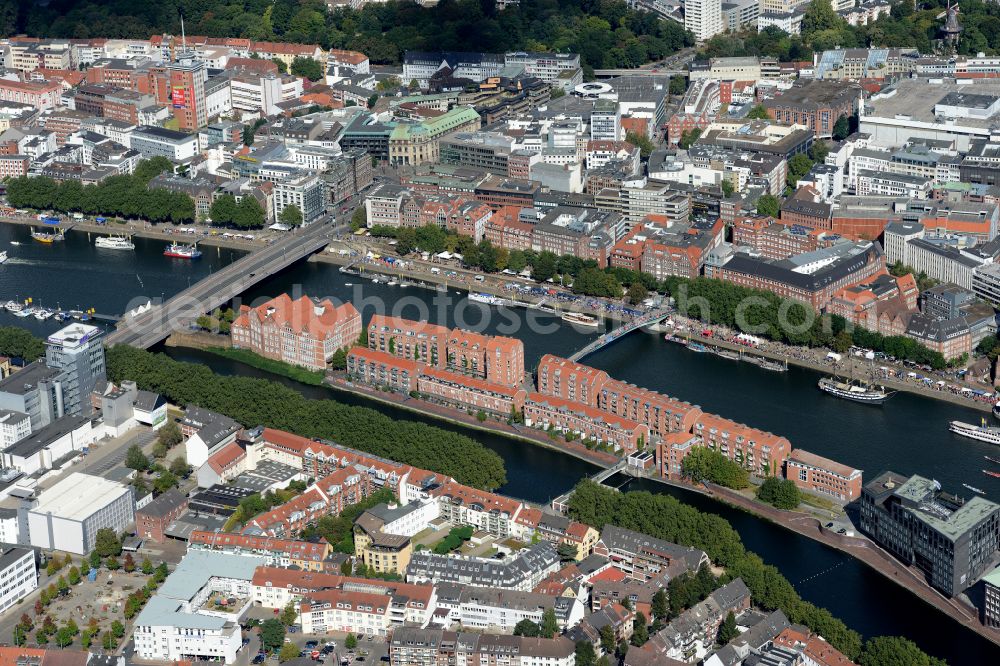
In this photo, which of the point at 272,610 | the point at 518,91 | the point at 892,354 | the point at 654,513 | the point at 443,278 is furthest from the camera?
the point at 518,91

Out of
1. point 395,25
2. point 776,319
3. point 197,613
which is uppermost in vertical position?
point 395,25

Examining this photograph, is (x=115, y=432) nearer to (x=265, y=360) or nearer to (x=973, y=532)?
(x=265, y=360)

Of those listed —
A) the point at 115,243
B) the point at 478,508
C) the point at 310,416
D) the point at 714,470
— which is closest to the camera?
the point at 478,508

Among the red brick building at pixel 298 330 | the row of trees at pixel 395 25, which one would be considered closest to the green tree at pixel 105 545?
the red brick building at pixel 298 330

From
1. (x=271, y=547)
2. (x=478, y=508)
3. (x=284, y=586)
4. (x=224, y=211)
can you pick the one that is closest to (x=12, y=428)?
(x=271, y=547)

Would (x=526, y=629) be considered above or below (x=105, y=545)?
below

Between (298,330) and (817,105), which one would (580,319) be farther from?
(817,105)

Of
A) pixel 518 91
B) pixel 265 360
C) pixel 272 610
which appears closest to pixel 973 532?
pixel 272 610
